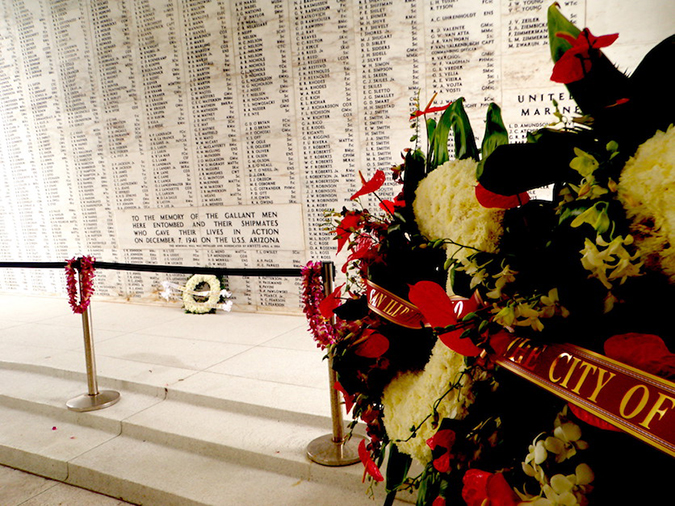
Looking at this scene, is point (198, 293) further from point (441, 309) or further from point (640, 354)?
point (640, 354)

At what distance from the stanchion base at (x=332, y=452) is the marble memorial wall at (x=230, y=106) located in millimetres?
2306

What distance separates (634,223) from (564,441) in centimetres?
26

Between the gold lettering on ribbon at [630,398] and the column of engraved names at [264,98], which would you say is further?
the column of engraved names at [264,98]

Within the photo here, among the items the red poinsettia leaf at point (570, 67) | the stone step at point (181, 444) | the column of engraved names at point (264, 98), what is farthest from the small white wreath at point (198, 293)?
the red poinsettia leaf at point (570, 67)

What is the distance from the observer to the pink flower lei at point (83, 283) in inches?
116

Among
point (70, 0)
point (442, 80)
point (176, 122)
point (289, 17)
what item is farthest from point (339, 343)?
point (70, 0)

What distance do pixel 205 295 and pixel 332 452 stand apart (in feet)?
9.56

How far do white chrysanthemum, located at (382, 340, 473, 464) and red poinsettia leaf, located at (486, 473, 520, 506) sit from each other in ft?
0.44

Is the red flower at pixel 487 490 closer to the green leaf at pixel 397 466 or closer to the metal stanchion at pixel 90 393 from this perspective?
the green leaf at pixel 397 466

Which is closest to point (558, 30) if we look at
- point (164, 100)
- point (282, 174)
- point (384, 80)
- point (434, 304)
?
point (434, 304)

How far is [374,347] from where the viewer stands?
99 centimetres

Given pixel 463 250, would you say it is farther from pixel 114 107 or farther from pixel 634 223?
pixel 114 107

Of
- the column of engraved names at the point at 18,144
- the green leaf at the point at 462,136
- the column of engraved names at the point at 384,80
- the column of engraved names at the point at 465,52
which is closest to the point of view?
the green leaf at the point at 462,136

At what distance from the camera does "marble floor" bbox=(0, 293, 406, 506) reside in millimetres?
2205
